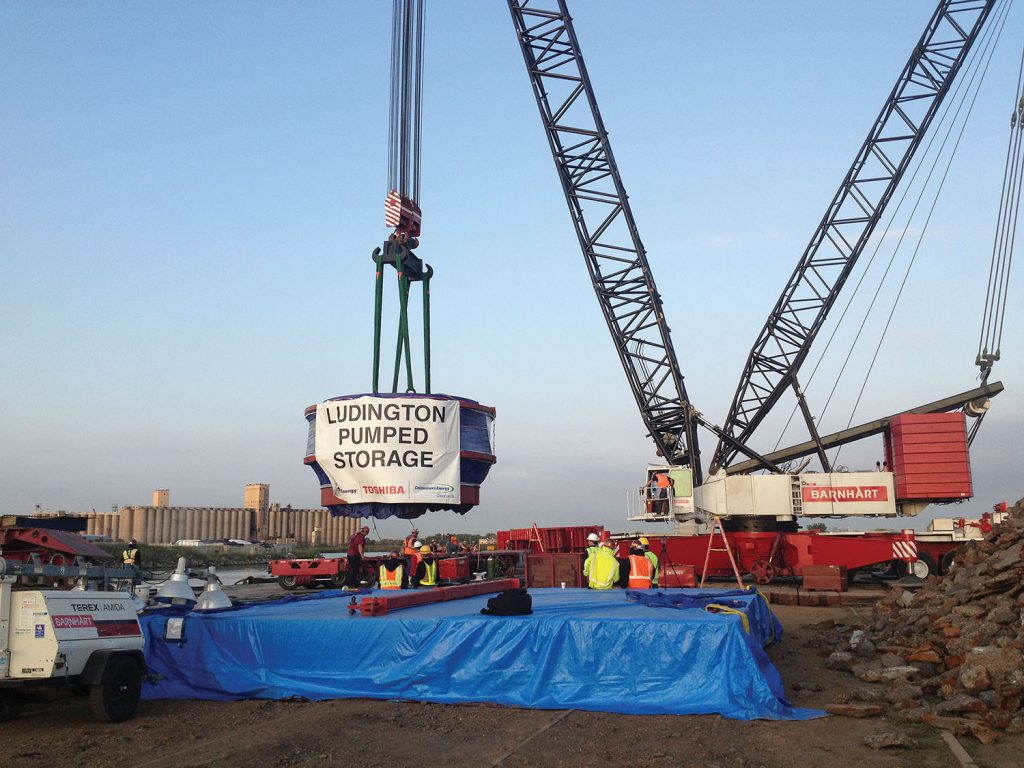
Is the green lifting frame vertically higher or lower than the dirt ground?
higher

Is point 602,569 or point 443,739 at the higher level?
point 602,569

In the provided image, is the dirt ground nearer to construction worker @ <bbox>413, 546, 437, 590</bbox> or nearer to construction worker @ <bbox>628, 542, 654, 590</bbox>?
construction worker @ <bbox>628, 542, 654, 590</bbox>

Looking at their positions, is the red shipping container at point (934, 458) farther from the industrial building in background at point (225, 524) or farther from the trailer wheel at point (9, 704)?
the industrial building in background at point (225, 524)

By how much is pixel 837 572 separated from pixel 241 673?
1776cm

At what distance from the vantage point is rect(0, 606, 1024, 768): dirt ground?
322 inches

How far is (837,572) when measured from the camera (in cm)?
2375

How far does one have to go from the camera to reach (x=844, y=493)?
28922 mm

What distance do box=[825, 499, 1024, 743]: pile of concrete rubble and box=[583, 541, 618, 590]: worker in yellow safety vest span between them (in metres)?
3.80

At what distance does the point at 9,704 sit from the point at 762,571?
22.5 metres

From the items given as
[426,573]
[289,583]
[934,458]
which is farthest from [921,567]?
[289,583]

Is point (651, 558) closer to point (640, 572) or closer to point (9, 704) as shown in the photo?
point (640, 572)

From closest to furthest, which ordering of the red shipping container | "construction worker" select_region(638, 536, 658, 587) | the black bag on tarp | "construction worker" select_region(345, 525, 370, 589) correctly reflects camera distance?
1. the black bag on tarp
2. "construction worker" select_region(638, 536, 658, 587)
3. "construction worker" select_region(345, 525, 370, 589)
4. the red shipping container

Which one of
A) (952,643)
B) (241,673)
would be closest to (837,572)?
(952,643)

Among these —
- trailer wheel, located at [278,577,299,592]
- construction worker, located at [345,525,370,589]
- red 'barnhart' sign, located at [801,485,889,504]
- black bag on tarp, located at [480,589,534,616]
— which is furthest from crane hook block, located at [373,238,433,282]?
red 'barnhart' sign, located at [801,485,889,504]
